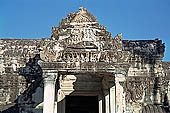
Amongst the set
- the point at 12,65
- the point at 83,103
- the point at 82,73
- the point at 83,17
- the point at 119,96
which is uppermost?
the point at 83,17

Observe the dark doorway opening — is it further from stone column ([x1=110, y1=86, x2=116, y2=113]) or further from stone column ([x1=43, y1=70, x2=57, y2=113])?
stone column ([x1=43, y1=70, x2=57, y2=113])

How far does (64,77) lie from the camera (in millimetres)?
11867

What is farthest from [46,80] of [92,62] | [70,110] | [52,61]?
[70,110]

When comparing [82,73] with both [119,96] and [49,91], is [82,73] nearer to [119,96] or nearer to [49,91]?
→ [49,91]

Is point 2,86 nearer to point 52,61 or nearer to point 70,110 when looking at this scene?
point 70,110

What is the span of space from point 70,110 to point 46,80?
20.1 ft

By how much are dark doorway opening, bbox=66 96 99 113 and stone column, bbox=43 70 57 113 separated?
190 inches

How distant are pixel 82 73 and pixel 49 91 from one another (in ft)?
4.60

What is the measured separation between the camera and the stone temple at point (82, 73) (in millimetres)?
9211

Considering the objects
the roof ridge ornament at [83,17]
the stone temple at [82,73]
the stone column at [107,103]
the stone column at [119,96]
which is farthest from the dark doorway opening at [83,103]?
the roof ridge ornament at [83,17]

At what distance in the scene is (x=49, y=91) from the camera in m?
9.03

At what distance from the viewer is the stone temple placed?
9.21 metres

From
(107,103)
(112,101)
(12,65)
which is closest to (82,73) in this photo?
(112,101)

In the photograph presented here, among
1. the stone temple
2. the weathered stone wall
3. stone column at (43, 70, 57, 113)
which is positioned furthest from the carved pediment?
the weathered stone wall
